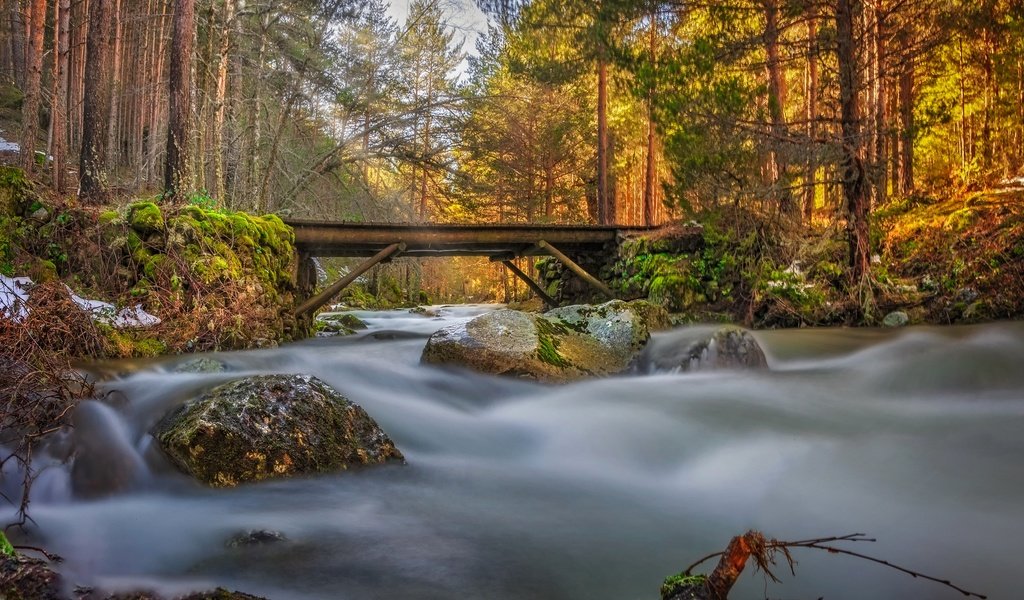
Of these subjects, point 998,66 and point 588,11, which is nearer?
point 588,11

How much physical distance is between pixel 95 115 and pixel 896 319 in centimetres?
1234

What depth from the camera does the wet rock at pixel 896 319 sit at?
9.75 metres

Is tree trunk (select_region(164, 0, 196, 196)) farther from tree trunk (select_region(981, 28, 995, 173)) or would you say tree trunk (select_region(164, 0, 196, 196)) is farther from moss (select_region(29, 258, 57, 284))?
tree trunk (select_region(981, 28, 995, 173))

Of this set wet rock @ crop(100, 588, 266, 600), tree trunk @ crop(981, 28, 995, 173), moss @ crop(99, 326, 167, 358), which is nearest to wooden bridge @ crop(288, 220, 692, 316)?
moss @ crop(99, 326, 167, 358)

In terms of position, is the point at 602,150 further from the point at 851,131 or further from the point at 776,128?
the point at 851,131

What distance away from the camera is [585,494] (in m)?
3.90

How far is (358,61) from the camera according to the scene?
45.4ft

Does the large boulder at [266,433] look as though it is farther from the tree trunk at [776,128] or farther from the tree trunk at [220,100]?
the tree trunk at [220,100]

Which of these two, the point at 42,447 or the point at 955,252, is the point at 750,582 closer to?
the point at 42,447

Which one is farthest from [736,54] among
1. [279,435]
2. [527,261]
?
[527,261]

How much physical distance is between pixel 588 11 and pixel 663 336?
21.2ft

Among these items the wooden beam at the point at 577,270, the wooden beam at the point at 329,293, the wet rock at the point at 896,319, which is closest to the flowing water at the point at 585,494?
the wet rock at the point at 896,319

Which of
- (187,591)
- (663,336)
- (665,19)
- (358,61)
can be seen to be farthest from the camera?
(358,61)

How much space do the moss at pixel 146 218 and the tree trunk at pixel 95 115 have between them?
1.59 m
